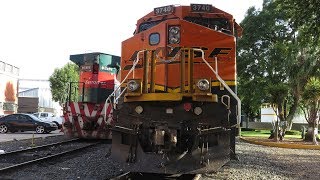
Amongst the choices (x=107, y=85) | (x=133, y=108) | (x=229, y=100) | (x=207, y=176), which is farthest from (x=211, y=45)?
A: (x=107, y=85)

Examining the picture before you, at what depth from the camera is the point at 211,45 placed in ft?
27.4

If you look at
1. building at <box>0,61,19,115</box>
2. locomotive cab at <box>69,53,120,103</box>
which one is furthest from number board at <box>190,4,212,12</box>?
building at <box>0,61,19,115</box>

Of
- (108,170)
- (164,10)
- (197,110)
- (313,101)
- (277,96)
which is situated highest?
(164,10)

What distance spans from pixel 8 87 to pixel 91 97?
1417 inches

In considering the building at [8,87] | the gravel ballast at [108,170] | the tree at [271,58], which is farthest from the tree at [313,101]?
the building at [8,87]

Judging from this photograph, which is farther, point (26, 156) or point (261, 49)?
point (261, 49)

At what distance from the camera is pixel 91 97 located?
1708 centimetres

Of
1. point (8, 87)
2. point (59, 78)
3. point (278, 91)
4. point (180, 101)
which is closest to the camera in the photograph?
point (180, 101)

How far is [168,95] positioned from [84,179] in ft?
8.78

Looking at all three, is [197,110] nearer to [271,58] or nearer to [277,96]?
[277,96]

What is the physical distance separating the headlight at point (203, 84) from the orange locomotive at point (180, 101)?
0.01 m

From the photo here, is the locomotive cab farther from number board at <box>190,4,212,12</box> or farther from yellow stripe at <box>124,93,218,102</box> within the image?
yellow stripe at <box>124,93,218,102</box>

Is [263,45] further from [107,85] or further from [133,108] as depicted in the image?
[133,108]

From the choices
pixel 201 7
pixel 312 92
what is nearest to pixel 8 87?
pixel 312 92
